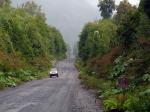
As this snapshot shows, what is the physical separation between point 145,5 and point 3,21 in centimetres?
3747

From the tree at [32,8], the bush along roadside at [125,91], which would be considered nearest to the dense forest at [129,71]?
the bush along roadside at [125,91]

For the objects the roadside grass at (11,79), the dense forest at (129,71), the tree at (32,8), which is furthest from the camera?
the tree at (32,8)

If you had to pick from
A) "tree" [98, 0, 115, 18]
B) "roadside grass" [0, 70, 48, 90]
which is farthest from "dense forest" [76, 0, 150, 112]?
"tree" [98, 0, 115, 18]

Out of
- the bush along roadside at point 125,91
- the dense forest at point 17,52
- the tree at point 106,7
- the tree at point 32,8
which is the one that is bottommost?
the bush along roadside at point 125,91

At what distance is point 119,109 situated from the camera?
24016 millimetres

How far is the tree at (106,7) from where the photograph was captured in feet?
396

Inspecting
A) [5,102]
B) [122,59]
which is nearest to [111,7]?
[122,59]

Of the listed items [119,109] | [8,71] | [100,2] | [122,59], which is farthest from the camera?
[100,2]

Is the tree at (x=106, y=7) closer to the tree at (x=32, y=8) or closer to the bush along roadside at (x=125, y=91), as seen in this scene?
the tree at (x=32, y=8)

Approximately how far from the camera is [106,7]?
122062 millimetres

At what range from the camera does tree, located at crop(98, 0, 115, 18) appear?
396 feet

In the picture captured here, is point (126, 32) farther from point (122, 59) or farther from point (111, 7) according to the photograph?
point (111, 7)

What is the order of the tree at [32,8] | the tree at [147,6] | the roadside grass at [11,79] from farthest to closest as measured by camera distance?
the tree at [32,8]
the tree at [147,6]
the roadside grass at [11,79]

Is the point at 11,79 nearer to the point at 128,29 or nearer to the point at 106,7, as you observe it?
the point at 128,29
